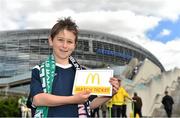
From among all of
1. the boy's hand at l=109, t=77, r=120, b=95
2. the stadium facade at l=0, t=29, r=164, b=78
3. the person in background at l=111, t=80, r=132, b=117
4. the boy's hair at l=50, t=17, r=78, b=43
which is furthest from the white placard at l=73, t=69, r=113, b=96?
the stadium facade at l=0, t=29, r=164, b=78

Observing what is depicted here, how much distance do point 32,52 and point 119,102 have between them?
8622 cm

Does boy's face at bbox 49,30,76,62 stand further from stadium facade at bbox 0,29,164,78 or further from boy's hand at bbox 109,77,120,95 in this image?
stadium facade at bbox 0,29,164,78

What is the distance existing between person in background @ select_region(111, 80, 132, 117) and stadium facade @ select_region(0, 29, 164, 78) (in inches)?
3153

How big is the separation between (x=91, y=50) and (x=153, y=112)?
81.3 m

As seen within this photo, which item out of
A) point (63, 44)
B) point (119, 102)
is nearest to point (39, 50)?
point (119, 102)

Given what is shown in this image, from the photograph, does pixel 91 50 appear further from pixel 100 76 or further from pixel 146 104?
pixel 100 76

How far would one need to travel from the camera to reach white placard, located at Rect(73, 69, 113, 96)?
3439mm

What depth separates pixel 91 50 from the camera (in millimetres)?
103625

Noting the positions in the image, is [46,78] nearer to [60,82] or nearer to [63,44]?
[60,82]

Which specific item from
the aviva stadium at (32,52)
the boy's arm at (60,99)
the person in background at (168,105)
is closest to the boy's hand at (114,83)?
the boy's arm at (60,99)

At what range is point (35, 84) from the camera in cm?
339

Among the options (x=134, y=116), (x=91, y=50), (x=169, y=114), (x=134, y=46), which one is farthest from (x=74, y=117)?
(x=134, y=46)

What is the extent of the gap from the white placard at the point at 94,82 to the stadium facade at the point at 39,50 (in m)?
93.3

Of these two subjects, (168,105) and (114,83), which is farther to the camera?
(168,105)
